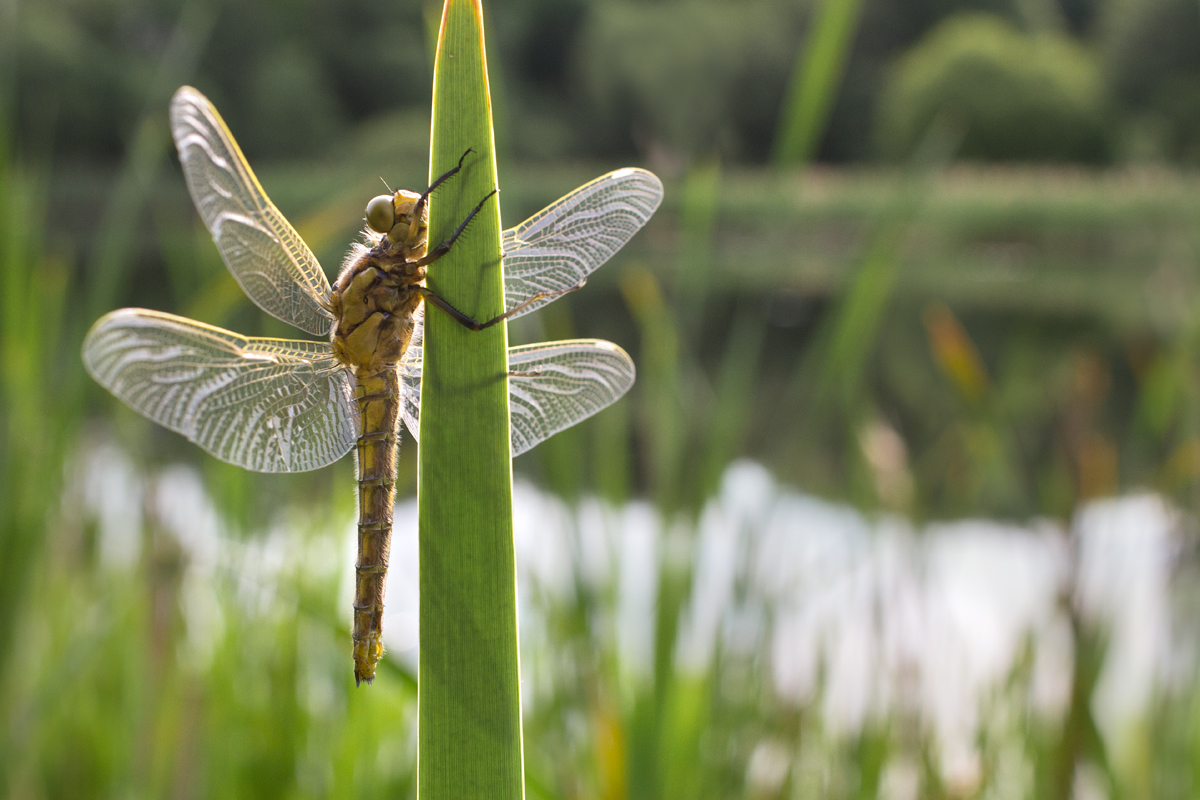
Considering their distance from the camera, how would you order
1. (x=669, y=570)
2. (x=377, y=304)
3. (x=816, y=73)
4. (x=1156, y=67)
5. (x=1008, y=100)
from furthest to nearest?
1. (x=1008, y=100)
2. (x=1156, y=67)
3. (x=669, y=570)
4. (x=816, y=73)
5. (x=377, y=304)

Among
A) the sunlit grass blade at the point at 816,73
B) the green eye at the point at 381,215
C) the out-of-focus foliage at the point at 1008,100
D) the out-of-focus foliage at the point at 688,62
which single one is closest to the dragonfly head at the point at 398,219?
the green eye at the point at 381,215

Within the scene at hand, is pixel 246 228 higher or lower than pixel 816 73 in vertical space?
lower

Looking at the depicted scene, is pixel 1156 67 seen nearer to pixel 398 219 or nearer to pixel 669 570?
pixel 669 570

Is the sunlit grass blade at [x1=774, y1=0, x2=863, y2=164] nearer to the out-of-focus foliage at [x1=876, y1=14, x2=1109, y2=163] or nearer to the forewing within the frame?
the forewing

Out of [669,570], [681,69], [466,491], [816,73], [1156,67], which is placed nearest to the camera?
[466,491]

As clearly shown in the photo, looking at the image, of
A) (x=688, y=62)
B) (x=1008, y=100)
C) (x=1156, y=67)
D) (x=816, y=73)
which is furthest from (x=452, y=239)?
(x=1156, y=67)

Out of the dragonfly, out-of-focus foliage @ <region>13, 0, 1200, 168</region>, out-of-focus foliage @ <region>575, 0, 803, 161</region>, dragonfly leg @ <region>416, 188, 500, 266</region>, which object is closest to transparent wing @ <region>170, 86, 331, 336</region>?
the dragonfly

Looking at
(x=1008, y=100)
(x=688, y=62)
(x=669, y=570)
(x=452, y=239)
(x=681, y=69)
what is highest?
(x=688, y=62)

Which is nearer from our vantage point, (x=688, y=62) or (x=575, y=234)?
(x=575, y=234)
